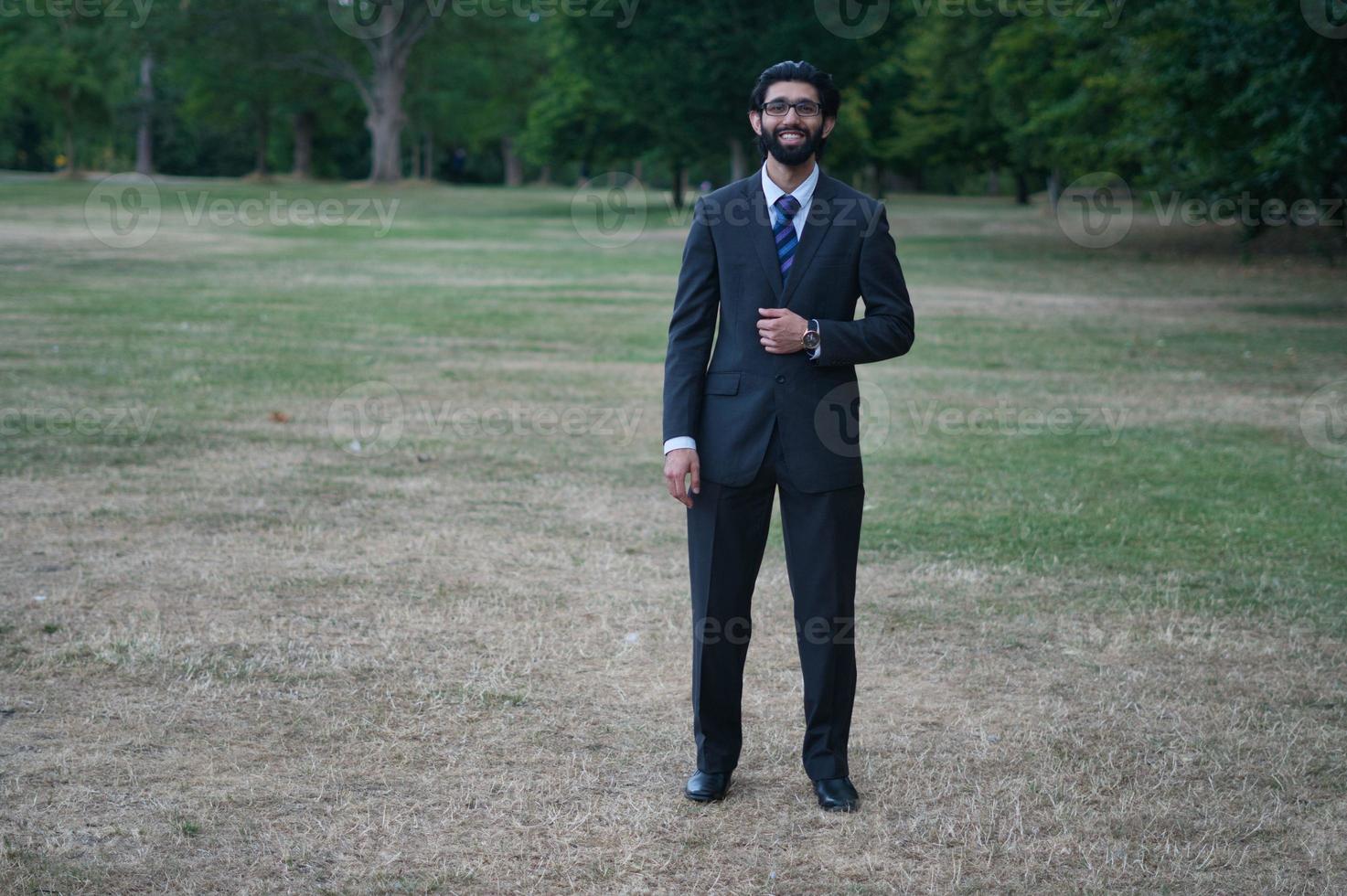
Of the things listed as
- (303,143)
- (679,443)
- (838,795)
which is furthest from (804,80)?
(303,143)

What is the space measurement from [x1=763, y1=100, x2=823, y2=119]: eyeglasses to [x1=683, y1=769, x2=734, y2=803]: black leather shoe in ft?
7.02

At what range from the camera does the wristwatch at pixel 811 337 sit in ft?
13.7

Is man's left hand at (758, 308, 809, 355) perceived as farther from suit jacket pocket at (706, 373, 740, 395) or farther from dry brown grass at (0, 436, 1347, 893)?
dry brown grass at (0, 436, 1347, 893)

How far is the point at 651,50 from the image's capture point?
4519 cm

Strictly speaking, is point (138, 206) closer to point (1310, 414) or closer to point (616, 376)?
point (616, 376)

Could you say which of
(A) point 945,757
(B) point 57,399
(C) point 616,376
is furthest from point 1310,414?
(B) point 57,399

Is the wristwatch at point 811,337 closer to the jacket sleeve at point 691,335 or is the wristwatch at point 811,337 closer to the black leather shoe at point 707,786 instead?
the jacket sleeve at point 691,335

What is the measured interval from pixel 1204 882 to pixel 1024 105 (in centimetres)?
3841

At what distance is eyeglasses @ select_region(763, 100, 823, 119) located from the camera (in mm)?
4090

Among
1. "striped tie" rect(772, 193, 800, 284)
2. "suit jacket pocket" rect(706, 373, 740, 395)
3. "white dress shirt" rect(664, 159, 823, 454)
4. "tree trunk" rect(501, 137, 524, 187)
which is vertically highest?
"tree trunk" rect(501, 137, 524, 187)

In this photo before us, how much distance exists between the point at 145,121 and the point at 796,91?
3243 inches

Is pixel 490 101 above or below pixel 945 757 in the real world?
above

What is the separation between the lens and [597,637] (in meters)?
6.20

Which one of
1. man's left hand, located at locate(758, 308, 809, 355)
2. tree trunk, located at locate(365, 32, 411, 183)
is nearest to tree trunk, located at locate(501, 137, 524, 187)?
tree trunk, located at locate(365, 32, 411, 183)
